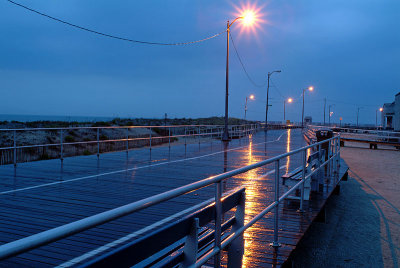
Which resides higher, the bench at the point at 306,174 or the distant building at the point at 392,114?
the distant building at the point at 392,114

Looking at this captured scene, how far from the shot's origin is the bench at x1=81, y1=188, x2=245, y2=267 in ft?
6.46

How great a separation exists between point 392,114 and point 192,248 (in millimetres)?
77691

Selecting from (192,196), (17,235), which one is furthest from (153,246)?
(192,196)

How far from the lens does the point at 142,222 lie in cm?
593

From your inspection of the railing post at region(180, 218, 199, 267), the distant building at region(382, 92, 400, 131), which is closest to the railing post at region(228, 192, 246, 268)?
the railing post at region(180, 218, 199, 267)

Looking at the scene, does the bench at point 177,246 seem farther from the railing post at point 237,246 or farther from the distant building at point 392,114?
the distant building at point 392,114

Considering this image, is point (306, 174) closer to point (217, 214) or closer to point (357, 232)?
point (357, 232)

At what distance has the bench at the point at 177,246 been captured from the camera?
1.97 metres

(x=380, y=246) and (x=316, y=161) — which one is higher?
(x=316, y=161)

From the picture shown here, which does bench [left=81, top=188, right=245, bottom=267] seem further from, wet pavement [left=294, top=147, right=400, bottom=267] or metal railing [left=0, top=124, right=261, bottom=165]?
metal railing [left=0, top=124, right=261, bottom=165]

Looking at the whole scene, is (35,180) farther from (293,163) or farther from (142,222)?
(293,163)

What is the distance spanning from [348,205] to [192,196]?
5.29 meters

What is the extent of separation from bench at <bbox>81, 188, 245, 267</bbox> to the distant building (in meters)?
55.2

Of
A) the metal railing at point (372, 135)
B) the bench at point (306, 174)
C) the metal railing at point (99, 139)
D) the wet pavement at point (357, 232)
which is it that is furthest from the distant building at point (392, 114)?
the bench at point (306, 174)
